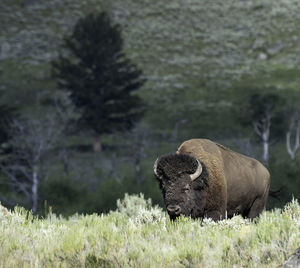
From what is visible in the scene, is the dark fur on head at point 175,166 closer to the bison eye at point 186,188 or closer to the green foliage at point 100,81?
the bison eye at point 186,188

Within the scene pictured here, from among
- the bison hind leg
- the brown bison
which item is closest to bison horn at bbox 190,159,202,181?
the brown bison

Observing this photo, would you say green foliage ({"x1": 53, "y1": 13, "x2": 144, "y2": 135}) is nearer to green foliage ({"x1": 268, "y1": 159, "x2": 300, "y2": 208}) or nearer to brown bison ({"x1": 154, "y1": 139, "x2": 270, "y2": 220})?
green foliage ({"x1": 268, "y1": 159, "x2": 300, "y2": 208})

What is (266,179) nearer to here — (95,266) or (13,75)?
(95,266)

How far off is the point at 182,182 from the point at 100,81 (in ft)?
148

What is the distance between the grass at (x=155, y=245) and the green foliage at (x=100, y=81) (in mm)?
42872

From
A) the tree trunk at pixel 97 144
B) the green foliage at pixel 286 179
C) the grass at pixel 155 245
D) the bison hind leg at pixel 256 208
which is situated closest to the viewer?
the grass at pixel 155 245

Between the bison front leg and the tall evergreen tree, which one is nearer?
the bison front leg

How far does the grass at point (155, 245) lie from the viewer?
5.87 m

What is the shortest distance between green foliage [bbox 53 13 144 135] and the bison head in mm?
41852

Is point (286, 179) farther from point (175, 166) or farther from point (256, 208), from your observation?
point (175, 166)

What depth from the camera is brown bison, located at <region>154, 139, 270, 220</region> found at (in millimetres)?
7879

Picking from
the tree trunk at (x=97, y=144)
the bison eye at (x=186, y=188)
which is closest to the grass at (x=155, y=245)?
the bison eye at (x=186, y=188)

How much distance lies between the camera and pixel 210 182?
841cm

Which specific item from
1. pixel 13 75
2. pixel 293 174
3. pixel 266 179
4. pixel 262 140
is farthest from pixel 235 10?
pixel 266 179
